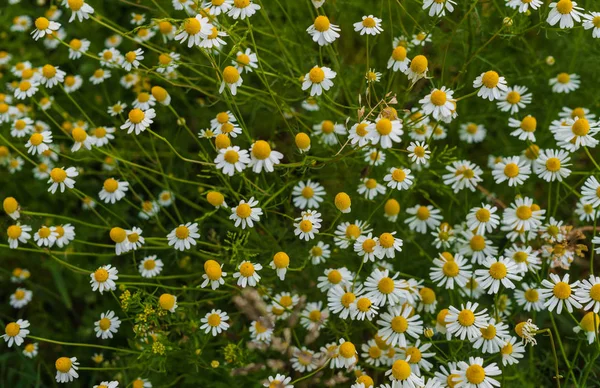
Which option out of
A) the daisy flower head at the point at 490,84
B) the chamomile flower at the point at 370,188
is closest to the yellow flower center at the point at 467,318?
the chamomile flower at the point at 370,188

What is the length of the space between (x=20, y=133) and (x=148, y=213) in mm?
794

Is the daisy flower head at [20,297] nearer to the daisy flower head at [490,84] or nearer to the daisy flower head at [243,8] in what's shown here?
the daisy flower head at [243,8]

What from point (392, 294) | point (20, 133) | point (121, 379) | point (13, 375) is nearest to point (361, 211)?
point (392, 294)

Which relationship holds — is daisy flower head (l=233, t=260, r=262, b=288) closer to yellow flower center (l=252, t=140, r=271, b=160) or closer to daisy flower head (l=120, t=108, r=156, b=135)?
yellow flower center (l=252, t=140, r=271, b=160)

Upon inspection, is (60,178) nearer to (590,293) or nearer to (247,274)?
(247,274)

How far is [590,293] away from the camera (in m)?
2.35

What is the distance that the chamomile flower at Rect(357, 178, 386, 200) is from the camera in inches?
115

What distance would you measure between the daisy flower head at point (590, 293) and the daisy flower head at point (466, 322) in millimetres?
354

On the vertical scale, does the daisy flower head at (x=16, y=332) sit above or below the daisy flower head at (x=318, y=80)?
below

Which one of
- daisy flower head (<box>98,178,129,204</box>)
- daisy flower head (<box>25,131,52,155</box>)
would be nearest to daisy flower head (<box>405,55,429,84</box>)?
daisy flower head (<box>98,178,129,204</box>)

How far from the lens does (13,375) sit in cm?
344

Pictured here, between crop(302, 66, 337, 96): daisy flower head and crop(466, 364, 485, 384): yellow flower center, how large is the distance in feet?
3.91

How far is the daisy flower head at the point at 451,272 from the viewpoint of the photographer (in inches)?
103

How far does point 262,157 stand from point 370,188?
0.66 m
